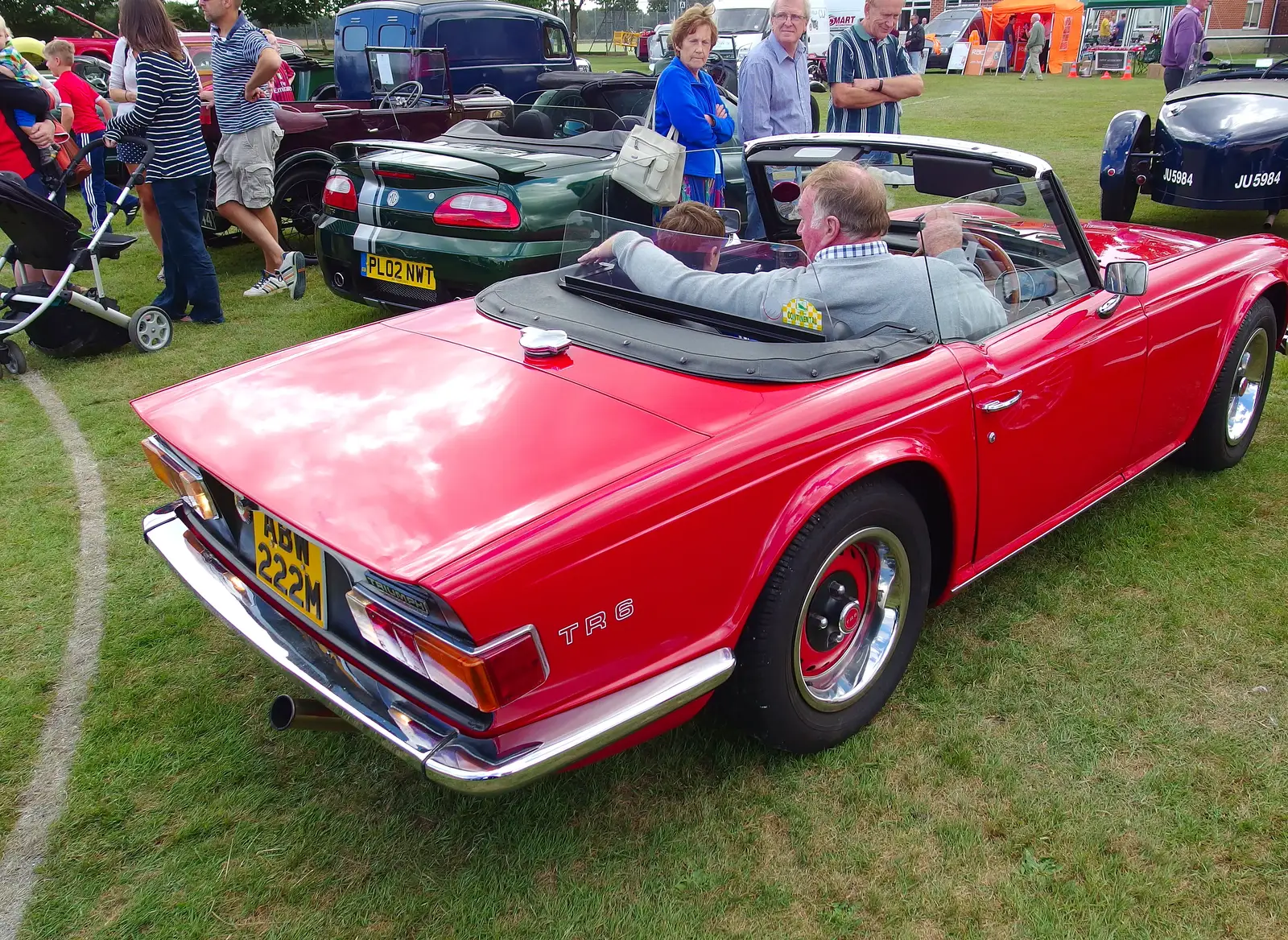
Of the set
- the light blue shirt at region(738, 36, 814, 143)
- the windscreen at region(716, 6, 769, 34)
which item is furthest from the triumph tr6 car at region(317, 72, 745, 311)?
the windscreen at region(716, 6, 769, 34)

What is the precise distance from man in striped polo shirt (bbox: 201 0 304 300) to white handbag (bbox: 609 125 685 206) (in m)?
2.58

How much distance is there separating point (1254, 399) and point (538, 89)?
28.0 feet

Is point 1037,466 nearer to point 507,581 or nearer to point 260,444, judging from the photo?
point 507,581

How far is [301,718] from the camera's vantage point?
6.34ft

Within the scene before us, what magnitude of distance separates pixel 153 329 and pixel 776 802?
15.8 ft

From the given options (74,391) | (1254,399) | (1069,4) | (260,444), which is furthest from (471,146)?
(1069,4)

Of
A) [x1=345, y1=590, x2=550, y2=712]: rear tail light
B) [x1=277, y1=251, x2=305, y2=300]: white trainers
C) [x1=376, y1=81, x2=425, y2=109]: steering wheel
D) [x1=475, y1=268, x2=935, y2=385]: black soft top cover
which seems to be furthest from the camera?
[x1=376, y1=81, x2=425, y2=109]: steering wheel

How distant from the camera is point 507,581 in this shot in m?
1.65

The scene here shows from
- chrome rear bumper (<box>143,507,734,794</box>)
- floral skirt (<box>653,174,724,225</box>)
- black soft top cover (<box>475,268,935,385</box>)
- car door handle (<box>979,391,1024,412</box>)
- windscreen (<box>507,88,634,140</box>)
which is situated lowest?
chrome rear bumper (<box>143,507,734,794</box>)

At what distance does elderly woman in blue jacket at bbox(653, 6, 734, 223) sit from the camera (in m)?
4.69

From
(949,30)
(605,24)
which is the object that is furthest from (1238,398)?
(605,24)

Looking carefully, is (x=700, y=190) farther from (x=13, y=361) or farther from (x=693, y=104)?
(x=13, y=361)

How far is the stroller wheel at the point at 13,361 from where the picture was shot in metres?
5.15

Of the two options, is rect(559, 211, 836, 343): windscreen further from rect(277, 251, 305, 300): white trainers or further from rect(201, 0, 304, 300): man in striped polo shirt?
rect(277, 251, 305, 300): white trainers
